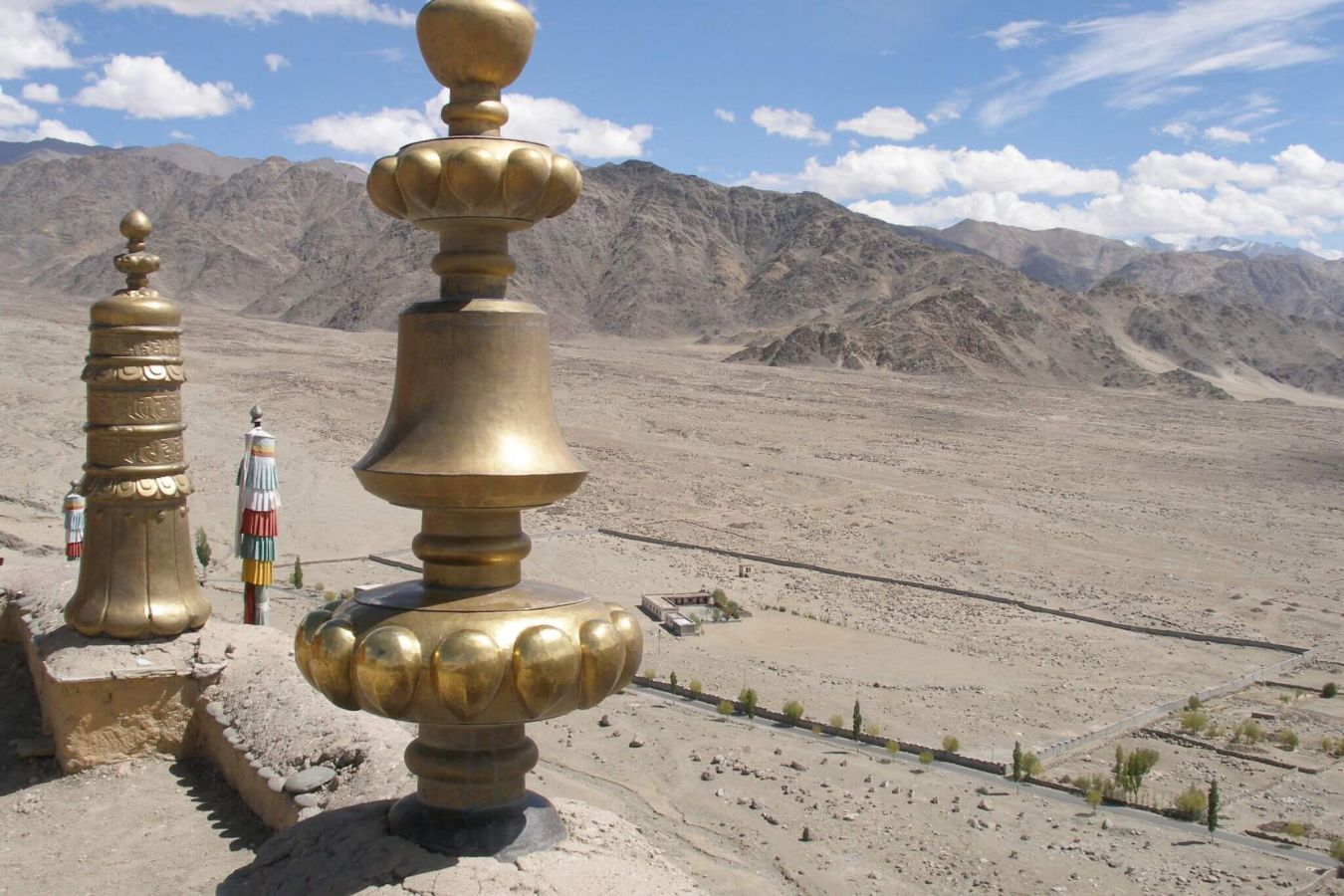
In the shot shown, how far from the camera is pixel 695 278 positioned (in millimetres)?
88375

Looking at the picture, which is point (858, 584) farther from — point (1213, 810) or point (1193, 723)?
point (1213, 810)

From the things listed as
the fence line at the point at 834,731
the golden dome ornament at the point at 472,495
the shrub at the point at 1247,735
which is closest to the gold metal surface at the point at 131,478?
the golden dome ornament at the point at 472,495

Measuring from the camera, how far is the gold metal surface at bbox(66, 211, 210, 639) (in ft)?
21.4

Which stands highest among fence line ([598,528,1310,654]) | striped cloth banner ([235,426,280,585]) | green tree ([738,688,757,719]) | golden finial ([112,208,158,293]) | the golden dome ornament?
golden finial ([112,208,158,293])

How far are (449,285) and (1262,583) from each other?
21.8m

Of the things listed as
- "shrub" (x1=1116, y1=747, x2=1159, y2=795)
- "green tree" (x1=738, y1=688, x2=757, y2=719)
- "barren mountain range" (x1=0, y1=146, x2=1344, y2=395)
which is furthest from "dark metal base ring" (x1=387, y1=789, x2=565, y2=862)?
"barren mountain range" (x1=0, y1=146, x2=1344, y2=395)

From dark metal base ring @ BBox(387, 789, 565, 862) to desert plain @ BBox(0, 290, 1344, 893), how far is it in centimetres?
323

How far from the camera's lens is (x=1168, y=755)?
1155 cm

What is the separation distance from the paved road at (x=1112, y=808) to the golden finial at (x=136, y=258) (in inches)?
244

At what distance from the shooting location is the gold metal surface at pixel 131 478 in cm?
653

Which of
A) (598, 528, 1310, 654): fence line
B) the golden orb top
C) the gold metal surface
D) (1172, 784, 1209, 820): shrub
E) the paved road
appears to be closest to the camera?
the gold metal surface

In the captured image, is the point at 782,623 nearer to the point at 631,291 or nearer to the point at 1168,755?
the point at 1168,755

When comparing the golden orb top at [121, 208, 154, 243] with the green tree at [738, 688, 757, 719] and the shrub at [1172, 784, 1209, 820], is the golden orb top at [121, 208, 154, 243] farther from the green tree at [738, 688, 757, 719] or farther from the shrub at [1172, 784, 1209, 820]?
the shrub at [1172, 784, 1209, 820]

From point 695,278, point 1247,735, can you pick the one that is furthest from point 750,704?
point 695,278
